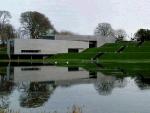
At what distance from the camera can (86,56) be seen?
100 metres

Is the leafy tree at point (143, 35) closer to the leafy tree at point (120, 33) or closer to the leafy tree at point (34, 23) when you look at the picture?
the leafy tree at point (120, 33)

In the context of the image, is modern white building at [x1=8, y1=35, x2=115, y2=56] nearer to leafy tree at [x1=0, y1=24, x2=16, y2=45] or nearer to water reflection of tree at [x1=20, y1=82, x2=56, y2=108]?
leafy tree at [x1=0, y1=24, x2=16, y2=45]

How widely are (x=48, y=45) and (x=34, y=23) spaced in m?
8.87

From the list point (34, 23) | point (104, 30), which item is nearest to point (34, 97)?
point (34, 23)

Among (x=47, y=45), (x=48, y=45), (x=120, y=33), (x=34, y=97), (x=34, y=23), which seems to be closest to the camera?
(x=34, y=97)

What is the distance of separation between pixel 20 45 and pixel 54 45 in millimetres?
10497

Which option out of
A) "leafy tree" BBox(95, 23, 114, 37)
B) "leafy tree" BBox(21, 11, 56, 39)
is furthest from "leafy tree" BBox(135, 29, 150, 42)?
"leafy tree" BBox(21, 11, 56, 39)

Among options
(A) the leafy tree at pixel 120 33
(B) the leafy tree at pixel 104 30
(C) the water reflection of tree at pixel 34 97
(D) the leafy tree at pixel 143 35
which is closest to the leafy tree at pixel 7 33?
(B) the leafy tree at pixel 104 30

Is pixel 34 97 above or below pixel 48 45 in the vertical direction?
below

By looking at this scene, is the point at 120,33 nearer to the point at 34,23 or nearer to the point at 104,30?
the point at 104,30

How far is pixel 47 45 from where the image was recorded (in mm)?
118000

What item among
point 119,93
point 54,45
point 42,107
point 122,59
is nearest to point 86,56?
point 122,59

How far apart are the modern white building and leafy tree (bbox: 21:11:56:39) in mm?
2718

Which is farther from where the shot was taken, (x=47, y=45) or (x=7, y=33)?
(x=7, y=33)
